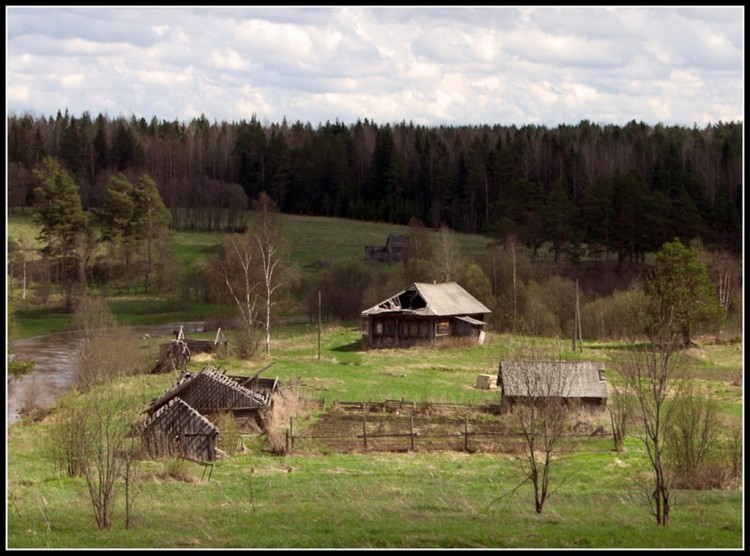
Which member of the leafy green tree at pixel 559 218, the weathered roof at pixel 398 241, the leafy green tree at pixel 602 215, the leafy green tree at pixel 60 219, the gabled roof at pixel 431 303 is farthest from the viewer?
the weathered roof at pixel 398 241

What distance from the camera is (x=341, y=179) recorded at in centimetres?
10062

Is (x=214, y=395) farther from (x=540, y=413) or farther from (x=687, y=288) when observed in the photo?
(x=687, y=288)

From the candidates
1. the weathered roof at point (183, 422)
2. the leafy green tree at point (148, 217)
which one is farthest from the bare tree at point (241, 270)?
the weathered roof at point (183, 422)

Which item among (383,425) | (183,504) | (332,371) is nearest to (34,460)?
(183,504)

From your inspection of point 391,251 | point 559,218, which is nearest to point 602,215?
point 559,218

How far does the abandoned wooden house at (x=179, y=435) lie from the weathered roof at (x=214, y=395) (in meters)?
2.53

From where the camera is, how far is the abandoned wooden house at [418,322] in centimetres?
4741

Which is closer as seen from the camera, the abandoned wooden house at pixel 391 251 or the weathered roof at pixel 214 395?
the weathered roof at pixel 214 395

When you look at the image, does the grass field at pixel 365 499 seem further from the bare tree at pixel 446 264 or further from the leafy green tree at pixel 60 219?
the leafy green tree at pixel 60 219

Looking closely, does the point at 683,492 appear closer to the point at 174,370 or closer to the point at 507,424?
the point at 507,424

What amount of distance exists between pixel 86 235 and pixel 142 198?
4.69 m

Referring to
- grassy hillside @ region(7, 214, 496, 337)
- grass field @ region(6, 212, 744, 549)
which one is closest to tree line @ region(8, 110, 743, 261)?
grassy hillside @ region(7, 214, 496, 337)

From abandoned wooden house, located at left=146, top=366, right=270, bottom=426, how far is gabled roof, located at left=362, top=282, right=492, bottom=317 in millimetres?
17909

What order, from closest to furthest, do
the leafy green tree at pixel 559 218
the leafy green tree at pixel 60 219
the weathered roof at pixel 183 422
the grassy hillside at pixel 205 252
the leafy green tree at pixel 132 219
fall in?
1. the weathered roof at pixel 183 422
2. the grassy hillside at pixel 205 252
3. the leafy green tree at pixel 60 219
4. the leafy green tree at pixel 132 219
5. the leafy green tree at pixel 559 218
